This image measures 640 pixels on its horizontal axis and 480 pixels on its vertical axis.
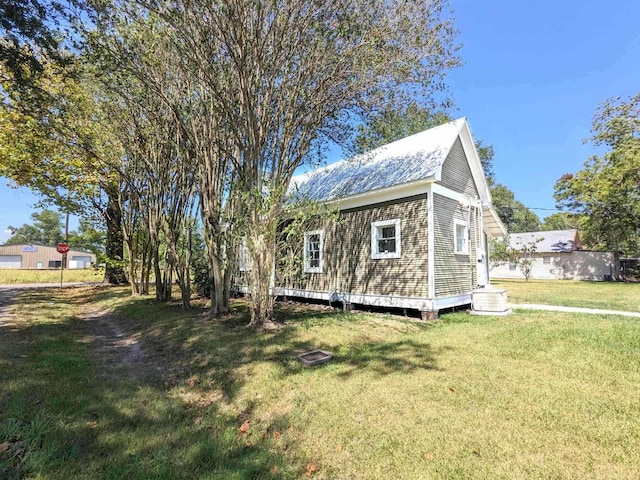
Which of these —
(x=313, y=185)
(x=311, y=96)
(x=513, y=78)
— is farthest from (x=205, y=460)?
(x=513, y=78)

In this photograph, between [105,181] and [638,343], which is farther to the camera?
[105,181]

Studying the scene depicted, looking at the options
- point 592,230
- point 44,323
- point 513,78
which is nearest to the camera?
point 44,323

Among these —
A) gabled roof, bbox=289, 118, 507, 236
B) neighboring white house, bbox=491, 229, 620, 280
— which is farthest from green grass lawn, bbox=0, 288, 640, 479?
neighboring white house, bbox=491, 229, 620, 280

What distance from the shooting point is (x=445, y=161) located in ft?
33.5

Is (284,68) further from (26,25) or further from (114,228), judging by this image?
(114,228)

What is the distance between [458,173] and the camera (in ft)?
36.3

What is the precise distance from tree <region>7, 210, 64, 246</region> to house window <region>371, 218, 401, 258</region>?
3767 inches

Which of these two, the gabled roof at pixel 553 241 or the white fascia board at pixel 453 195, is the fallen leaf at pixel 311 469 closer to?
the white fascia board at pixel 453 195

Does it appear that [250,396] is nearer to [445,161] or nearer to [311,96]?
[311,96]

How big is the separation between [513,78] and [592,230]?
809 inches

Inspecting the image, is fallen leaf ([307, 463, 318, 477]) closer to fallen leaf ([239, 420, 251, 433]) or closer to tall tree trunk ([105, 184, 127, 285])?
fallen leaf ([239, 420, 251, 433])

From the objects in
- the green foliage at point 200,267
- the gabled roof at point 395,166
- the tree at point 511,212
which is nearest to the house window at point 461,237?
the gabled roof at point 395,166

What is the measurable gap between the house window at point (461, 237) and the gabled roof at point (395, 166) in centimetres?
219

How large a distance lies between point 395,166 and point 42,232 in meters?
102
